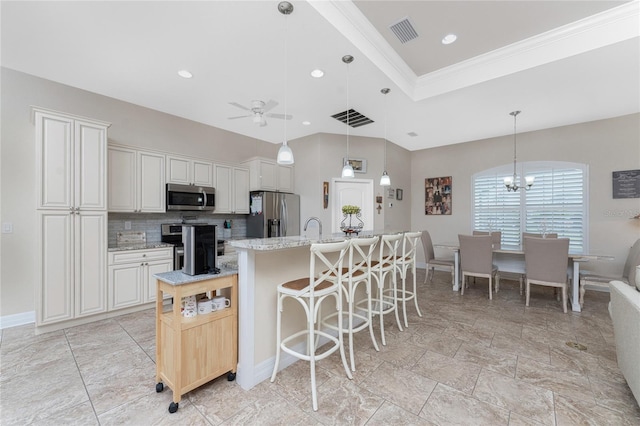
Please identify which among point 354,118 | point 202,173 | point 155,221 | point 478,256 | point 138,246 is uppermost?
point 354,118

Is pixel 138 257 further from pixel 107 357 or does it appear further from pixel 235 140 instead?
pixel 235 140

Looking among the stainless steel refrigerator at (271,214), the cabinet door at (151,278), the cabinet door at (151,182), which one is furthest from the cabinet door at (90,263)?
the stainless steel refrigerator at (271,214)

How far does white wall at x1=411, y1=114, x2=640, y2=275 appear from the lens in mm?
4328

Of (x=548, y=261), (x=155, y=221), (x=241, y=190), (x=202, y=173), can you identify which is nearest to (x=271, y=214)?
(x=241, y=190)

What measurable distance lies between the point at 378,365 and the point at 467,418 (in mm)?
733

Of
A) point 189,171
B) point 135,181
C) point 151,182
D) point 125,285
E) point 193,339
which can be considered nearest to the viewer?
point 193,339

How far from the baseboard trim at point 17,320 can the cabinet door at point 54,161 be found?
1377 millimetres

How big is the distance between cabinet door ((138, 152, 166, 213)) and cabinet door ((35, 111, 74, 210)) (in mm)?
811

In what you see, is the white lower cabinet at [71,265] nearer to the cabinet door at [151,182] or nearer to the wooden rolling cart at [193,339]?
the cabinet door at [151,182]

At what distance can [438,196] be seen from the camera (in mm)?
6258

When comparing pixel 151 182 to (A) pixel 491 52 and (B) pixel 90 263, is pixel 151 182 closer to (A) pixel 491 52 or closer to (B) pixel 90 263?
(B) pixel 90 263

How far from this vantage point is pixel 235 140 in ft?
17.1

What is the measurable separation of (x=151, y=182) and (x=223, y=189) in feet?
3.72

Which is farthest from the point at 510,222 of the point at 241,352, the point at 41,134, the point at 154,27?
the point at 41,134
